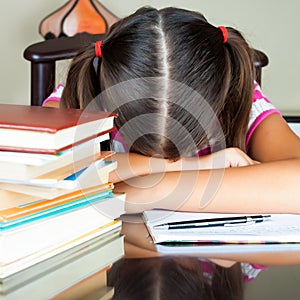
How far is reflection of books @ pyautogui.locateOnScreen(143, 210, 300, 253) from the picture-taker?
846 millimetres

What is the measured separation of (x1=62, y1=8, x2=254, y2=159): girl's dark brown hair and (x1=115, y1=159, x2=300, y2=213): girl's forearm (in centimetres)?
11

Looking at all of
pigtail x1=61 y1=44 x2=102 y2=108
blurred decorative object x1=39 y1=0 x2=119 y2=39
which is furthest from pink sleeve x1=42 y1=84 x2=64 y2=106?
blurred decorative object x1=39 y1=0 x2=119 y2=39

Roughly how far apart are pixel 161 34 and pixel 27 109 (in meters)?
0.40

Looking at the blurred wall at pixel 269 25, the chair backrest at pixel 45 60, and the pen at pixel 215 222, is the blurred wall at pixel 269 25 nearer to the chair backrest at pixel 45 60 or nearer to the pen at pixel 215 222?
the chair backrest at pixel 45 60

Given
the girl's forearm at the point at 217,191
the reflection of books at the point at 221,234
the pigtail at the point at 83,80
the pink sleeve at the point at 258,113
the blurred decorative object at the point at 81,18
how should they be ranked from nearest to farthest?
the reflection of books at the point at 221,234 < the girl's forearm at the point at 217,191 < the pigtail at the point at 83,80 < the pink sleeve at the point at 258,113 < the blurred decorative object at the point at 81,18

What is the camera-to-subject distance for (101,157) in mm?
780

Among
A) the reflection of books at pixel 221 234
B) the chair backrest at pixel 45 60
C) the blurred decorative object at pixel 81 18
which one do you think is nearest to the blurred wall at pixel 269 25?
the blurred decorative object at pixel 81 18

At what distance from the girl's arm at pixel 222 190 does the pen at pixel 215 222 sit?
0.03 m

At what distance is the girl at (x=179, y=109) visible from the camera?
0.97 metres

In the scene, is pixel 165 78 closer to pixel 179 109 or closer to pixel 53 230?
pixel 179 109

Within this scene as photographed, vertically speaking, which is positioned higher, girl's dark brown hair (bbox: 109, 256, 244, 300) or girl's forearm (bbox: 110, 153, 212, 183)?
girl's forearm (bbox: 110, 153, 212, 183)

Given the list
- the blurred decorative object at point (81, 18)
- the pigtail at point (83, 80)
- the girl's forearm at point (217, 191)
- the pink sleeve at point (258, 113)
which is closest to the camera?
the girl's forearm at point (217, 191)

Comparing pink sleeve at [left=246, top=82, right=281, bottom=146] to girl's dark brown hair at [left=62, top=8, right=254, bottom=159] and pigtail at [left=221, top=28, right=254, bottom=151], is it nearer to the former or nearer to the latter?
pigtail at [left=221, top=28, right=254, bottom=151]

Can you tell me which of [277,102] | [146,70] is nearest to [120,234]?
[146,70]
